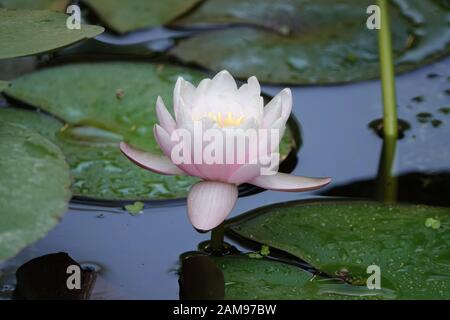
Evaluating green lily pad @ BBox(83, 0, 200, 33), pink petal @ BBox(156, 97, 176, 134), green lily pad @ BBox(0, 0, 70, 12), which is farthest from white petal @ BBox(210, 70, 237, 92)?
green lily pad @ BBox(0, 0, 70, 12)

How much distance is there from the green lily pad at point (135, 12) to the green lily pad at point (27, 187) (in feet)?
2.47

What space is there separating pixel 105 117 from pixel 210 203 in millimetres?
564

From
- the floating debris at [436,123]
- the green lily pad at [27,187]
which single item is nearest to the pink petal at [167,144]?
the green lily pad at [27,187]

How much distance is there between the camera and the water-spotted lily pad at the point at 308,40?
2084 mm

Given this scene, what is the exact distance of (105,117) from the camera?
184 cm

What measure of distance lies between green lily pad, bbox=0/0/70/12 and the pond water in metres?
0.17

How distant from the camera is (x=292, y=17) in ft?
7.41

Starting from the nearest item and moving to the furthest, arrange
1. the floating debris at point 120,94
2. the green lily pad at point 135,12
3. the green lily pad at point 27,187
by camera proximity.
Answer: the green lily pad at point 27,187, the floating debris at point 120,94, the green lily pad at point 135,12

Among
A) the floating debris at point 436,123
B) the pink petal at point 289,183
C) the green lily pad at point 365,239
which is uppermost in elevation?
the floating debris at point 436,123

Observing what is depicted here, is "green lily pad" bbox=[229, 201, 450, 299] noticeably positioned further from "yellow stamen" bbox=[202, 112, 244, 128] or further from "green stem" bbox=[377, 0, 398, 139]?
"green stem" bbox=[377, 0, 398, 139]

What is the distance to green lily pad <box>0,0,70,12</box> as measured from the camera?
7.44 ft

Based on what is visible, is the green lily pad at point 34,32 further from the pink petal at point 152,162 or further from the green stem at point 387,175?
the green stem at point 387,175

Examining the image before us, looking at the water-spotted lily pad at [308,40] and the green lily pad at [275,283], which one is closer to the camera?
the green lily pad at [275,283]

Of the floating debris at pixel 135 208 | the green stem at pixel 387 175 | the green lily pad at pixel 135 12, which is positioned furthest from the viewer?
the green lily pad at pixel 135 12
